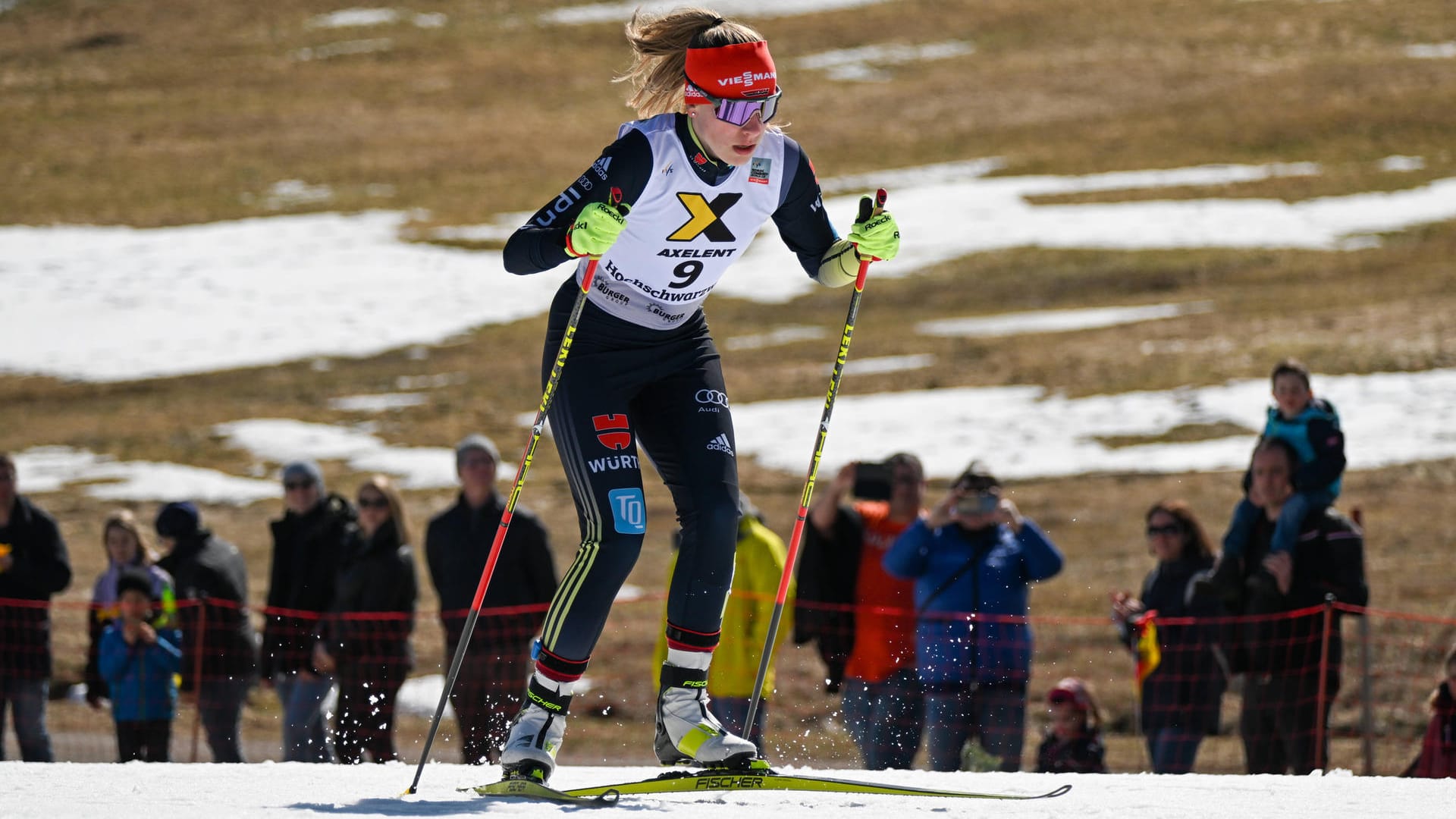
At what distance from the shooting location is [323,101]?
56.4 m

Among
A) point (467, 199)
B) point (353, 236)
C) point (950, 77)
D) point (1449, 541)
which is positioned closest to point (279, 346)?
point (353, 236)

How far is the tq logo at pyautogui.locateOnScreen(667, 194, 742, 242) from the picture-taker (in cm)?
561

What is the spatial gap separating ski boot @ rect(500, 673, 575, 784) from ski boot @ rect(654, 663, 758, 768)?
1.16 feet

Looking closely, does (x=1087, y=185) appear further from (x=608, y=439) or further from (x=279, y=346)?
(x=608, y=439)

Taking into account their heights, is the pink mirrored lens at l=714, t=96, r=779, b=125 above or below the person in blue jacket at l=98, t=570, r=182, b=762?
→ above

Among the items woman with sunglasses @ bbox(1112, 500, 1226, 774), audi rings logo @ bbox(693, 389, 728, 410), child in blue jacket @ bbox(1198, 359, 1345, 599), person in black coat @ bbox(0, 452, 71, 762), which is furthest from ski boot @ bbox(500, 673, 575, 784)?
person in black coat @ bbox(0, 452, 71, 762)

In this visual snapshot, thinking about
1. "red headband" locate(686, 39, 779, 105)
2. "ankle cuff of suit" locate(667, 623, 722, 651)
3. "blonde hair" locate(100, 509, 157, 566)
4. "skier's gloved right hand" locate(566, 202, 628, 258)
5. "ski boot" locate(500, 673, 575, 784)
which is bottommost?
"blonde hair" locate(100, 509, 157, 566)

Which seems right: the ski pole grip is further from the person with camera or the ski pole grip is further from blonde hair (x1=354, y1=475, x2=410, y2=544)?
blonde hair (x1=354, y1=475, x2=410, y2=544)

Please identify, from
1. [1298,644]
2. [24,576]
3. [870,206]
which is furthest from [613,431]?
[24,576]

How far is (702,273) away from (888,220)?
0.82 m

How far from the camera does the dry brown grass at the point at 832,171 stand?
18375mm

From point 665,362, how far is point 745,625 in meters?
3.13

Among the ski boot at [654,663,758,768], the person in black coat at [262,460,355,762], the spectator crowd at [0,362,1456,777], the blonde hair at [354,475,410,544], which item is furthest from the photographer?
the blonde hair at [354,475,410,544]

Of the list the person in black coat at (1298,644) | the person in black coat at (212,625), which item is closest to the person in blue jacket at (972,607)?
the person in black coat at (1298,644)
